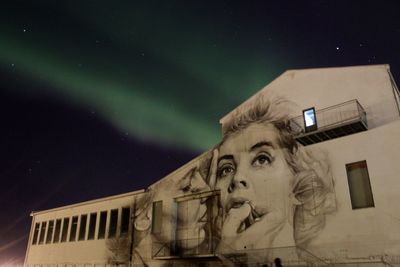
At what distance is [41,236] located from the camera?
38.9 m

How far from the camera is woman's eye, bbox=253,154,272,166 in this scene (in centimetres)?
2394

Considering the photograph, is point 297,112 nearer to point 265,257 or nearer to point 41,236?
point 265,257

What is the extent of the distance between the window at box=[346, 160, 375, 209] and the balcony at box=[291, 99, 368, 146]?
1.97 m

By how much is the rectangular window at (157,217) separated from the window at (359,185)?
1455cm

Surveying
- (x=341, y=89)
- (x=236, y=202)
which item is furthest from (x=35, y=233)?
(x=341, y=89)

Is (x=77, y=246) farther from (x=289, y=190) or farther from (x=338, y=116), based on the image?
(x=338, y=116)

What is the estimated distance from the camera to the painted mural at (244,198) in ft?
69.9

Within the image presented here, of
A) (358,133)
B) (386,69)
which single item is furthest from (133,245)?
(386,69)

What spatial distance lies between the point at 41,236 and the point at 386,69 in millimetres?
34746

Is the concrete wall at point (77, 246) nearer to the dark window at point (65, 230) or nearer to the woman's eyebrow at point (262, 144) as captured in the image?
the dark window at point (65, 230)

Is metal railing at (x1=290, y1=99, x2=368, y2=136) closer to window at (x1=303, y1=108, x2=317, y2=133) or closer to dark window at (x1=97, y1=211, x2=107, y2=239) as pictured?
window at (x1=303, y1=108, x2=317, y2=133)

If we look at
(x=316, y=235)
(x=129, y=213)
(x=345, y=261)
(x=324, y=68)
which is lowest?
(x=345, y=261)

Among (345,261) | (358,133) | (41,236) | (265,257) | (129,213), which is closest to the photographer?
(345,261)

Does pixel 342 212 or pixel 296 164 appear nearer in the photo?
pixel 342 212
